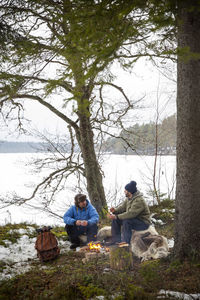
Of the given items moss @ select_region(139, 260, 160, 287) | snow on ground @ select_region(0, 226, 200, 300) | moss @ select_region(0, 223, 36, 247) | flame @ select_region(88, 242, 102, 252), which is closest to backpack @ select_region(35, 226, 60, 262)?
snow on ground @ select_region(0, 226, 200, 300)

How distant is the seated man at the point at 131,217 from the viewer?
5.22m

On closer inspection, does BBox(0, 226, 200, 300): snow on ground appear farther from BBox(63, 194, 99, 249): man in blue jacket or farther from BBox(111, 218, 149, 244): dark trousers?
BBox(111, 218, 149, 244): dark trousers

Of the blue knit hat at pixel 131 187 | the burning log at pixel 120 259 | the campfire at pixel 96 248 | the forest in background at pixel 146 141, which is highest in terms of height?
the forest in background at pixel 146 141

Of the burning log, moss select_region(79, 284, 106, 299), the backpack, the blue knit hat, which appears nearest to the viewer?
moss select_region(79, 284, 106, 299)

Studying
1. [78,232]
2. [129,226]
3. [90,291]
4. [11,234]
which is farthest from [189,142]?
[11,234]

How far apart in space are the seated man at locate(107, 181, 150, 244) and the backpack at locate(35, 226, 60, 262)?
140 centimetres

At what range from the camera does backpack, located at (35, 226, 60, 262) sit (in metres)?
4.77

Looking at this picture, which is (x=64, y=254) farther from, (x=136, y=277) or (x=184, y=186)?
(x=184, y=186)

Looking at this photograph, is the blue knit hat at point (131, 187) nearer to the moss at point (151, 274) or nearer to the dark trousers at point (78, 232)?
the dark trousers at point (78, 232)

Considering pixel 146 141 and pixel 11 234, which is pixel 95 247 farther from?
pixel 146 141

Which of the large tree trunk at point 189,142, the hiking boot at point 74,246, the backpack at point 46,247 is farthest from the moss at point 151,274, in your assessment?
the hiking boot at point 74,246

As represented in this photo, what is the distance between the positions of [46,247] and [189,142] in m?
3.40

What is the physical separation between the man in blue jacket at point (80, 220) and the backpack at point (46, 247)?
0.76m

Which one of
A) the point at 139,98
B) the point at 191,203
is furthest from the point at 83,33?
the point at 139,98
